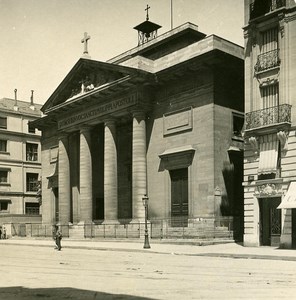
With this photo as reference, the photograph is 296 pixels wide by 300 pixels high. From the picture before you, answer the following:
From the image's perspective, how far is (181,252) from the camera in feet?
81.8

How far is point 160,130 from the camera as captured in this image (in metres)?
38.4

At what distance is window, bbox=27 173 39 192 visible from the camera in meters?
67.0

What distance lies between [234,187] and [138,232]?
25.5 feet

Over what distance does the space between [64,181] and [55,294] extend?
1446 inches

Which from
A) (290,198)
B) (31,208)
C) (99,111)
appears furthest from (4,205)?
(290,198)

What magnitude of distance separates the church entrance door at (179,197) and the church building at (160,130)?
7 cm

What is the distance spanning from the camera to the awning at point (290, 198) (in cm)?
2533

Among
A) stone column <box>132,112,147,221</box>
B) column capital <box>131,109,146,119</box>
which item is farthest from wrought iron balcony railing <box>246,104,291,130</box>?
column capital <box>131,109,146,119</box>

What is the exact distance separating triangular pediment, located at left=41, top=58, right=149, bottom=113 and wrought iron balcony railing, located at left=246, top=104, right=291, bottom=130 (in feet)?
37.0

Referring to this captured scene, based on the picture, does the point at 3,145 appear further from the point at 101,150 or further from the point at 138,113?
the point at 138,113

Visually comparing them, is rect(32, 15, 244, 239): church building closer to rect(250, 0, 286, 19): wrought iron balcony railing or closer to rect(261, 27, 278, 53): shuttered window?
Result: rect(250, 0, 286, 19): wrought iron balcony railing

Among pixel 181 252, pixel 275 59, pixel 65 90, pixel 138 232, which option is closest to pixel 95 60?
pixel 65 90

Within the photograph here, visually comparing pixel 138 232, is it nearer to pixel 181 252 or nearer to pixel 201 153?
pixel 201 153

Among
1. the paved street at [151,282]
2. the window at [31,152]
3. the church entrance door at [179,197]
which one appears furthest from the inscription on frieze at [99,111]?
the paved street at [151,282]
